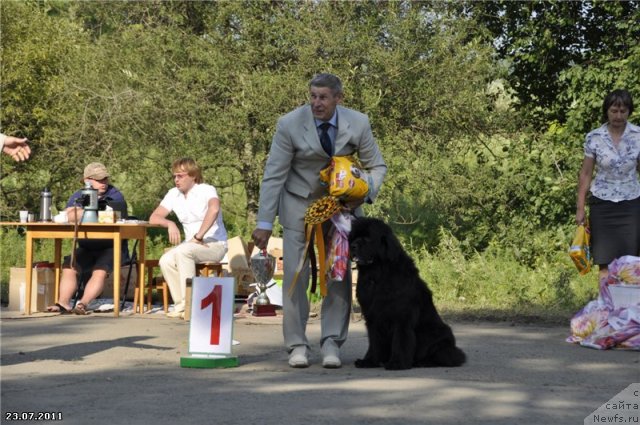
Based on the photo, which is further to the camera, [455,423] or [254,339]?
[254,339]

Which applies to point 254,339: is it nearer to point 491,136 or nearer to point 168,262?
point 168,262

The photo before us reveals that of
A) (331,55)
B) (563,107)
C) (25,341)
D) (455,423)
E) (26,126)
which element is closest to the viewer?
(455,423)

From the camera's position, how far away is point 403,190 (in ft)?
47.8

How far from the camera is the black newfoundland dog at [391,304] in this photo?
7.12 metres

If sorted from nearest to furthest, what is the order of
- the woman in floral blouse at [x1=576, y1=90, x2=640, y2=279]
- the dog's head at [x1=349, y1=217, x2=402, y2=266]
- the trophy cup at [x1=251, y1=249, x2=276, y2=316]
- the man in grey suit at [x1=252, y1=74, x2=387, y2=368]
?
1. the dog's head at [x1=349, y1=217, x2=402, y2=266]
2. the man in grey suit at [x1=252, y1=74, x2=387, y2=368]
3. the woman in floral blouse at [x1=576, y1=90, x2=640, y2=279]
4. the trophy cup at [x1=251, y1=249, x2=276, y2=316]

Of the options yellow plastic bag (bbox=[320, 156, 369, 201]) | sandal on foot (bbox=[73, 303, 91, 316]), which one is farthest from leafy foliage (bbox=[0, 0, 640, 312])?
yellow plastic bag (bbox=[320, 156, 369, 201])

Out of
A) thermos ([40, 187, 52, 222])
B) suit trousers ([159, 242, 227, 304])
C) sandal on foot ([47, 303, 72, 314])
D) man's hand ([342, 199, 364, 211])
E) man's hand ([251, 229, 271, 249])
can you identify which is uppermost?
thermos ([40, 187, 52, 222])

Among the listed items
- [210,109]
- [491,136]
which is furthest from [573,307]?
[210,109]

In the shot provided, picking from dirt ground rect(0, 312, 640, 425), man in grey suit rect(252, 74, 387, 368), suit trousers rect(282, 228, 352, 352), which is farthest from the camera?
suit trousers rect(282, 228, 352, 352)

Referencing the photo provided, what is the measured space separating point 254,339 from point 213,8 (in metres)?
6.62

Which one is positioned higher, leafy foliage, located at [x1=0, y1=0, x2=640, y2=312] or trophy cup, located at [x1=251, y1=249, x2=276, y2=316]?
leafy foliage, located at [x1=0, y1=0, x2=640, y2=312]

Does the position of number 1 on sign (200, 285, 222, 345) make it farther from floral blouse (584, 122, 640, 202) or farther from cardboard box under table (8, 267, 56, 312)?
cardboard box under table (8, 267, 56, 312)

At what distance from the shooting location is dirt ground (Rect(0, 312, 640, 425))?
5543mm

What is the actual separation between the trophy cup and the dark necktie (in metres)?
3.75
